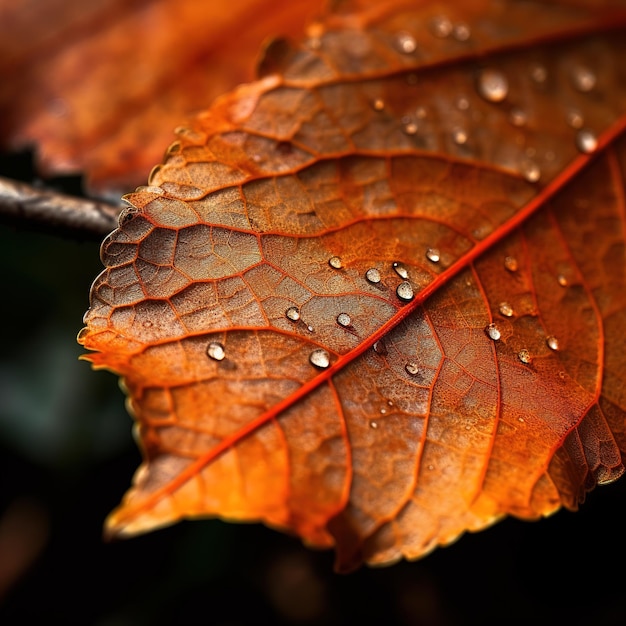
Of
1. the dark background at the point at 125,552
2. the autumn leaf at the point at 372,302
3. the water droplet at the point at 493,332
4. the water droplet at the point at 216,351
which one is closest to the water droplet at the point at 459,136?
the autumn leaf at the point at 372,302

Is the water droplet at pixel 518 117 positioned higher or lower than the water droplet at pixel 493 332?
higher

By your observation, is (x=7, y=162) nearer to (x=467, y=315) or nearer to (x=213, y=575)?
(x=213, y=575)

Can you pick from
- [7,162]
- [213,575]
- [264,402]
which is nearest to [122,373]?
[264,402]

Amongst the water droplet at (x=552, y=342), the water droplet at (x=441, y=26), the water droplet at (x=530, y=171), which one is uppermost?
the water droplet at (x=441, y=26)

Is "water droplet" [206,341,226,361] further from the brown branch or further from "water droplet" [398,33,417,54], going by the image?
"water droplet" [398,33,417,54]

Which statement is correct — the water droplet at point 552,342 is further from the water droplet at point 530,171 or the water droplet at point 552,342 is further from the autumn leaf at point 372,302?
the water droplet at point 530,171

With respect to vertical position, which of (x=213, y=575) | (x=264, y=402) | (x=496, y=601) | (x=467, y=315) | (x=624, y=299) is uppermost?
(x=264, y=402)
